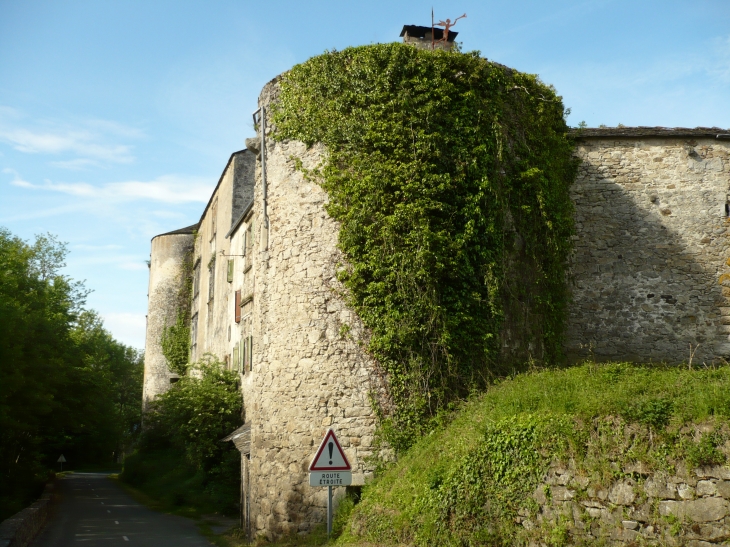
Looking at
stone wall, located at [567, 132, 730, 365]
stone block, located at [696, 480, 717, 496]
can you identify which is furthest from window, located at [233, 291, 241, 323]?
stone block, located at [696, 480, 717, 496]

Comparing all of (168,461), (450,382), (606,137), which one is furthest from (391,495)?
(168,461)

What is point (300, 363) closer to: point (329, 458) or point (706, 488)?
point (329, 458)

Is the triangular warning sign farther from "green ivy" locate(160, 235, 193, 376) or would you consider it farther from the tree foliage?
"green ivy" locate(160, 235, 193, 376)

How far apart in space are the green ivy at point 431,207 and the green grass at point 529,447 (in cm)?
132

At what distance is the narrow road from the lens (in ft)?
56.5

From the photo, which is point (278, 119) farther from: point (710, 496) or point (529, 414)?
point (710, 496)

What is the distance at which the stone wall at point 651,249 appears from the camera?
1670cm

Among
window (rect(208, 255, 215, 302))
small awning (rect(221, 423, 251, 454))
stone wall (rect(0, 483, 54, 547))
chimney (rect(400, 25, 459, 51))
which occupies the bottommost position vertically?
stone wall (rect(0, 483, 54, 547))

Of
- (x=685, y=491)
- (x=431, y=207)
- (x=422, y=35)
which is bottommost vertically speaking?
(x=685, y=491)

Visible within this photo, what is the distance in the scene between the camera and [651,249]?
673 inches

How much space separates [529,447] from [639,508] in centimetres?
170

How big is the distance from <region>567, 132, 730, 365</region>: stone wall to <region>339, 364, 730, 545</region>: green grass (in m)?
5.05

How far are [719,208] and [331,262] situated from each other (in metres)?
9.71

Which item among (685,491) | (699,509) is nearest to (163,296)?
(685,491)
